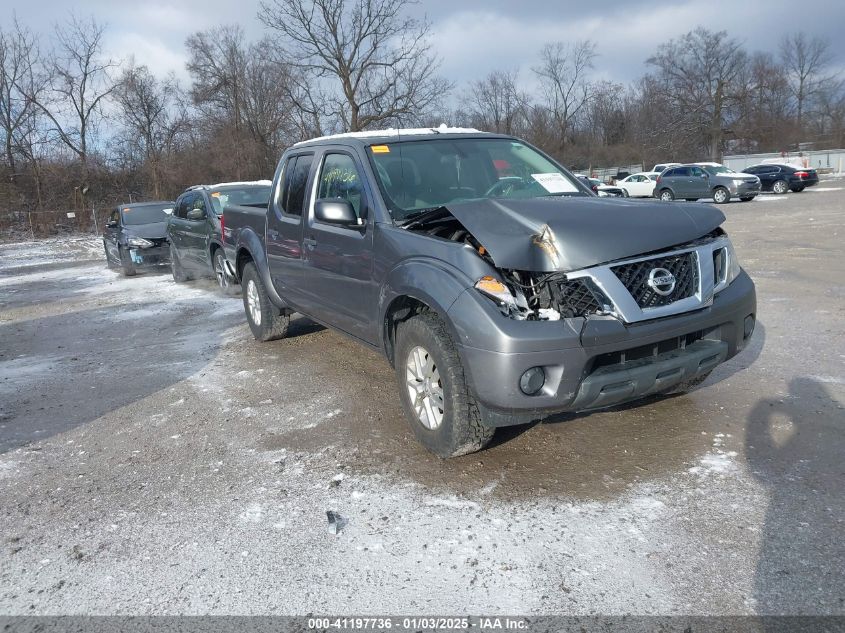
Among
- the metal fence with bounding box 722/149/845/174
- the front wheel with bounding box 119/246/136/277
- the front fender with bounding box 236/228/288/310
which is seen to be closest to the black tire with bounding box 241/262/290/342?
the front fender with bounding box 236/228/288/310

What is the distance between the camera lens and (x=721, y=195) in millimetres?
26828

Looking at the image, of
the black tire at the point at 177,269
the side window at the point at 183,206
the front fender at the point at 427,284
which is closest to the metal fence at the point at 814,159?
the side window at the point at 183,206

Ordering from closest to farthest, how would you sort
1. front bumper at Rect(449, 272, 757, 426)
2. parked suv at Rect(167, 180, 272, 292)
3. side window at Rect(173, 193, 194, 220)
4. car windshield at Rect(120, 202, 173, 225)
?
front bumper at Rect(449, 272, 757, 426), parked suv at Rect(167, 180, 272, 292), side window at Rect(173, 193, 194, 220), car windshield at Rect(120, 202, 173, 225)

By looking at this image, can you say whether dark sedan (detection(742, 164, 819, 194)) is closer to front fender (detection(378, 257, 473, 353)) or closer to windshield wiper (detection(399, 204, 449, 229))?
windshield wiper (detection(399, 204, 449, 229))

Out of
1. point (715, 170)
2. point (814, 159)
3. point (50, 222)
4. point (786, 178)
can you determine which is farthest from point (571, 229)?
point (814, 159)

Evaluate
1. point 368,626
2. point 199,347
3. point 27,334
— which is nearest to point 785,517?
point 368,626

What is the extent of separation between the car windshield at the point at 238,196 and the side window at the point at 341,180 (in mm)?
5815

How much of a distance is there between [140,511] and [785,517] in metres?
3.18

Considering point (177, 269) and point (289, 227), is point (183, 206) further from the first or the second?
point (289, 227)

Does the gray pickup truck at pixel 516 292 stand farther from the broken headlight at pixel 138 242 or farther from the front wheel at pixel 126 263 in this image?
the front wheel at pixel 126 263

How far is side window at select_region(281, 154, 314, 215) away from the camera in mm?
5409

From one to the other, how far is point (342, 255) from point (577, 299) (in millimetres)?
1944

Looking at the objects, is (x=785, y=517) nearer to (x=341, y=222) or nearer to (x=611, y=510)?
(x=611, y=510)

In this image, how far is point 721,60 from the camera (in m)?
65.3
